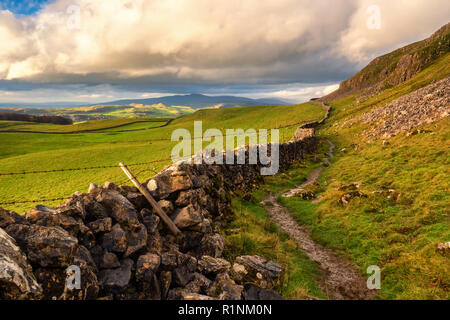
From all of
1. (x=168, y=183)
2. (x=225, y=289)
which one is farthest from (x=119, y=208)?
(x=225, y=289)

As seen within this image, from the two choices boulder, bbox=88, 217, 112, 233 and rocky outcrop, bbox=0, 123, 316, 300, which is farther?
boulder, bbox=88, 217, 112, 233

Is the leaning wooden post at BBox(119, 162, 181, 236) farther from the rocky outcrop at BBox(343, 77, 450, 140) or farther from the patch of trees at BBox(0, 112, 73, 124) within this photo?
the patch of trees at BBox(0, 112, 73, 124)

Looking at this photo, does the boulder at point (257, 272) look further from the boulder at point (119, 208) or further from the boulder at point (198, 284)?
the boulder at point (119, 208)

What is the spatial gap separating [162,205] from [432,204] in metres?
15.0

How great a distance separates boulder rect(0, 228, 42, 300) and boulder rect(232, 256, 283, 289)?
5.79 metres

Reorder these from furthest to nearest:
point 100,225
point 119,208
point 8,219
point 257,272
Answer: point 257,272
point 119,208
point 100,225
point 8,219

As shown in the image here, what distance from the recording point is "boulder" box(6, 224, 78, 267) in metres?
5.66

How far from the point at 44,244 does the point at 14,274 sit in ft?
3.20

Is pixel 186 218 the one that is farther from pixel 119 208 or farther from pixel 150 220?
pixel 119 208

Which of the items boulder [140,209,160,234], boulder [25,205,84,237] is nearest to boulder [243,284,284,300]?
boulder [140,209,160,234]

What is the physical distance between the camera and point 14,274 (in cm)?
488

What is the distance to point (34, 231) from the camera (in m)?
6.04

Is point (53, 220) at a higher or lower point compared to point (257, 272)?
higher
